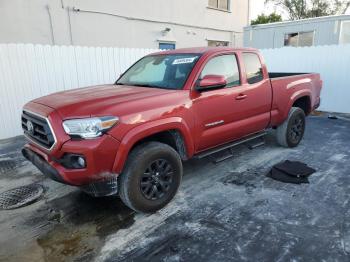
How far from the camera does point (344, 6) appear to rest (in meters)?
25.6

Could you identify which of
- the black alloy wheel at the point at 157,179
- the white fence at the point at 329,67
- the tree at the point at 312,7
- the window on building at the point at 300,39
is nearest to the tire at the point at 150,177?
the black alloy wheel at the point at 157,179

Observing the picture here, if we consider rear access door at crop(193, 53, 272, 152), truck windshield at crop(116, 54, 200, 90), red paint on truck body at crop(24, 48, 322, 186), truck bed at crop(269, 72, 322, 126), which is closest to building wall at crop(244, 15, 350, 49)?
truck bed at crop(269, 72, 322, 126)

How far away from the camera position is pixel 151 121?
10.5ft

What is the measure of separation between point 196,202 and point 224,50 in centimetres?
218

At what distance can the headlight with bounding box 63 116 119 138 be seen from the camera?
286 centimetres

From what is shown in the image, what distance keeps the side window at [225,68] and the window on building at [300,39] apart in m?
11.9

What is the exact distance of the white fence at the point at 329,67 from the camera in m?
8.34

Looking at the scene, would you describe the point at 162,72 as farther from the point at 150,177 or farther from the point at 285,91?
the point at 285,91

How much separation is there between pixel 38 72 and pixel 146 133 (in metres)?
4.90

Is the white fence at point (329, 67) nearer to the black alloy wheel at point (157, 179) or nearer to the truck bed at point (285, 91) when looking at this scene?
the truck bed at point (285, 91)

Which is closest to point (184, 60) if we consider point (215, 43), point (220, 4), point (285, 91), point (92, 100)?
point (92, 100)

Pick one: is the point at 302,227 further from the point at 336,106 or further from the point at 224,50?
the point at 336,106

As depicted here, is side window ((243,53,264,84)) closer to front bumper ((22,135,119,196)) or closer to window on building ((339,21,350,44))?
front bumper ((22,135,119,196))

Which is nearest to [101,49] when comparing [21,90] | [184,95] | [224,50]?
[21,90]
